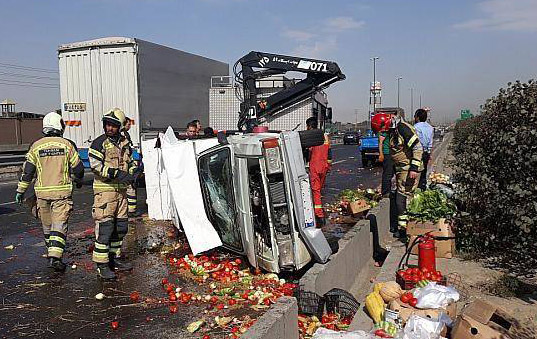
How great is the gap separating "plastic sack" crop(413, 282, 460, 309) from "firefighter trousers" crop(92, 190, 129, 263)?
385cm

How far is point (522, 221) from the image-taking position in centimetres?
499

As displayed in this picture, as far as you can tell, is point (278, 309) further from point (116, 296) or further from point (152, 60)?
point (152, 60)

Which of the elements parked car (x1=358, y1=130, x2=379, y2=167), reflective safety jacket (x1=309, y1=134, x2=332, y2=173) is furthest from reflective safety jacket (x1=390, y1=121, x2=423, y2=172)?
parked car (x1=358, y1=130, x2=379, y2=167)

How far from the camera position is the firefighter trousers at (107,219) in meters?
6.05

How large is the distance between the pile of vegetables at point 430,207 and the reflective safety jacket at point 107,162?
13.1 ft

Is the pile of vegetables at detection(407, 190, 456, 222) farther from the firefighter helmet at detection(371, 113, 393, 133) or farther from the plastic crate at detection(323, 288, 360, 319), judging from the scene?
the plastic crate at detection(323, 288, 360, 319)

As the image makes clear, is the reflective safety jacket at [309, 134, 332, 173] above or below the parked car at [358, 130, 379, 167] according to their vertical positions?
above

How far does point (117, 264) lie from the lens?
21.4 ft

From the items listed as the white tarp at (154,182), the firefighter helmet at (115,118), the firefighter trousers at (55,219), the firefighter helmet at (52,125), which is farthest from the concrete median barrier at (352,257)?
the firefighter helmet at (52,125)

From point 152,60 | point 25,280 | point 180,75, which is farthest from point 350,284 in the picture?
point 180,75

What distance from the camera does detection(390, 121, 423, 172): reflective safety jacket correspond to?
723 cm

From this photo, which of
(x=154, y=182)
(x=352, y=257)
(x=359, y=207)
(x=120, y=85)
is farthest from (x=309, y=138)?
(x=120, y=85)

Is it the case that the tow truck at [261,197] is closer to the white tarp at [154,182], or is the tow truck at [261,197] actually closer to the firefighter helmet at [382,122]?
the white tarp at [154,182]

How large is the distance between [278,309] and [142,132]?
471 inches
